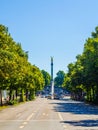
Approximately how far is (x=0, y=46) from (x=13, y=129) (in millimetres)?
33618

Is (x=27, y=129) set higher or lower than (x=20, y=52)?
lower

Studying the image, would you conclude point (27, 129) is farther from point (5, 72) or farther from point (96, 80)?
point (96, 80)

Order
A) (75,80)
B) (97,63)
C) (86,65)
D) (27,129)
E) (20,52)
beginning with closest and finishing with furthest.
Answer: (27,129) → (97,63) → (86,65) → (20,52) → (75,80)

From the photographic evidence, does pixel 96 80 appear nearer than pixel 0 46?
No

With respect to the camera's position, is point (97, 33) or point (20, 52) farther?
point (20, 52)

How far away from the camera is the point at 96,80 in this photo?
81.4m

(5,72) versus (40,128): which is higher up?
(5,72)

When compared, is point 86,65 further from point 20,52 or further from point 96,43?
point 20,52

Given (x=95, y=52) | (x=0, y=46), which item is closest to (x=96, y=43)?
(x=95, y=52)

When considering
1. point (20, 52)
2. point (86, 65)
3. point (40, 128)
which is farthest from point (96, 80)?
point (40, 128)

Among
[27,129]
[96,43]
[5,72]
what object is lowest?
[27,129]

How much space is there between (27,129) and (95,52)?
46466mm

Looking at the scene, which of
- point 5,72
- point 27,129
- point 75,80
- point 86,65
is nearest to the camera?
point 27,129

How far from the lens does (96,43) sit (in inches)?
2813
